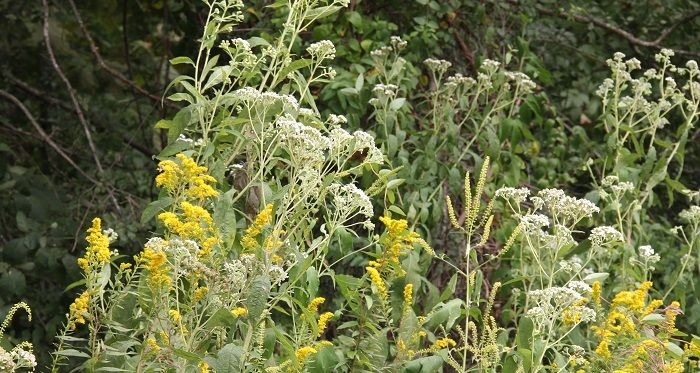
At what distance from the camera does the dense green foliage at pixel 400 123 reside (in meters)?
5.02

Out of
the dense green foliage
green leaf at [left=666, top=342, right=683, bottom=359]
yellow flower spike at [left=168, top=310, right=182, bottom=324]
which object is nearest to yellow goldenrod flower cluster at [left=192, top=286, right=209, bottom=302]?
yellow flower spike at [left=168, top=310, right=182, bottom=324]

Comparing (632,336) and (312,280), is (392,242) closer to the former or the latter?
(312,280)

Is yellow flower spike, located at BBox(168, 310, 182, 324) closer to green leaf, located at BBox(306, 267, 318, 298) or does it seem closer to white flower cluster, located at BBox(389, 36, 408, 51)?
green leaf, located at BBox(306, 267, 318, 298)

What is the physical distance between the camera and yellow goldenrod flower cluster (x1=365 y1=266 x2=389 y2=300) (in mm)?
3304

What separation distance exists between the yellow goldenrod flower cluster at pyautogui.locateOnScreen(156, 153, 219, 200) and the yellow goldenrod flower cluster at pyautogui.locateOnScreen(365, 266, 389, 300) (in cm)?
43

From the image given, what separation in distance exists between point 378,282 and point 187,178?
0.52 m

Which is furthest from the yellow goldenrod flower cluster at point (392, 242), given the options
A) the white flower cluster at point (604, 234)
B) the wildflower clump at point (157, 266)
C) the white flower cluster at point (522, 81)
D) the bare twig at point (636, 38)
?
A: the bare twig at point (636, 38)

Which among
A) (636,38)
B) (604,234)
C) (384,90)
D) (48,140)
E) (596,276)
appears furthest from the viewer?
(636,38)

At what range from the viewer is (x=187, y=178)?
3.22 m

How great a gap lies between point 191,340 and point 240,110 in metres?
0.73

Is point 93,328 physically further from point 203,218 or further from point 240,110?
point 240,110

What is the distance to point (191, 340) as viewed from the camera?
10.1ft

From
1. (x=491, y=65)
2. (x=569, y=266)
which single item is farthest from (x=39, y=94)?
(x=569, y=266)

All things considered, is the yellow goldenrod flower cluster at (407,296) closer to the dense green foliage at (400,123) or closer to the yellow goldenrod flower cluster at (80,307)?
the dense green foliage at (400,123)
